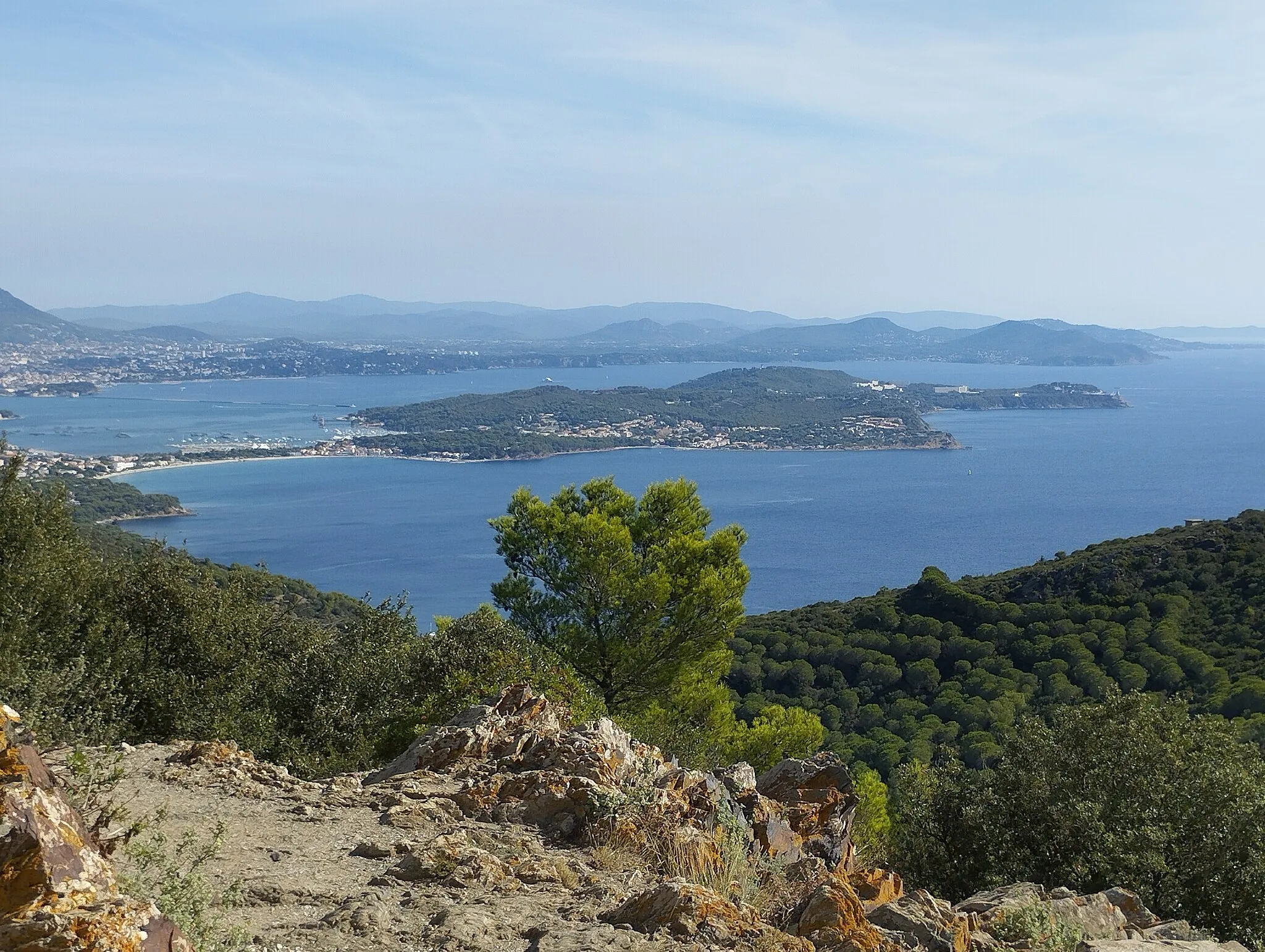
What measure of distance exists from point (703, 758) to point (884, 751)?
1203cm

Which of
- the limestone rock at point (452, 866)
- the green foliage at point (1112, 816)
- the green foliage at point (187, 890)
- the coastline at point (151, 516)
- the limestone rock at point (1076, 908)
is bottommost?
the coastline at point (151, 516)

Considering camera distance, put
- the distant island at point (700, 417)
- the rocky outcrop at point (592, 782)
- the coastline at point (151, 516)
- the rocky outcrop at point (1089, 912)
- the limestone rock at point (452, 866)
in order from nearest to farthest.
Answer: the limestone rock at point (452, 866), the rocky outcrop at point (1089, 912), the rocky outcrop at point (592, 782), the coastline at point (151, 516), the distant island at point (700, 417)

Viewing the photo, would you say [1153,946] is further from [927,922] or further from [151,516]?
[151,516]

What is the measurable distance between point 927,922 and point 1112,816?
4454mm

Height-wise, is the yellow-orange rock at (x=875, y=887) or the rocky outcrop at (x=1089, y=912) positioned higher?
the yellow-orange rock at (x=875, y=887)

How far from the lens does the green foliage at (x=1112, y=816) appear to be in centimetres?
807

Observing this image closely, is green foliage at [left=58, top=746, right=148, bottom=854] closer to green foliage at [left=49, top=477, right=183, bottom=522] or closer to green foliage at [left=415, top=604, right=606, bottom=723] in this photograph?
green foliage at [left=415, top=604, right=606, bottom=723]

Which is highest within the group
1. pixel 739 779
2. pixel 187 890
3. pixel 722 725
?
pixel 187 890

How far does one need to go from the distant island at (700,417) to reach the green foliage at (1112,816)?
11736 cm

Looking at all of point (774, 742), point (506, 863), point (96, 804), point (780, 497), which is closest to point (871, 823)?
point (774, 742)

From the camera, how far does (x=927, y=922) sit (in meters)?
5.34

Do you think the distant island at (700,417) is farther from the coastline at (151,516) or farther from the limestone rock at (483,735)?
the limestone rock at (483,735)

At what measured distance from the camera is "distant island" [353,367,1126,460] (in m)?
133

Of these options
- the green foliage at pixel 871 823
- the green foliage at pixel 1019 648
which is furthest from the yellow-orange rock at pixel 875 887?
the green foliage at pixel 1019 648
